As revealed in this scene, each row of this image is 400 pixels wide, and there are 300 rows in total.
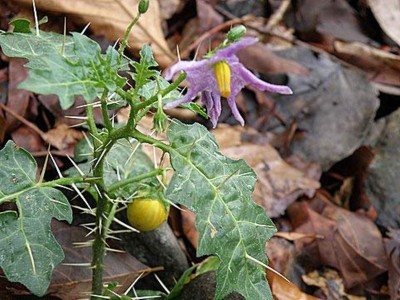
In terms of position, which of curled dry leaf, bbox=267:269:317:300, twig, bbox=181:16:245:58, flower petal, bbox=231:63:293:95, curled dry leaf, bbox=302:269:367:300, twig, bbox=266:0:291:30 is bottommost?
curled dry leaf, bbox=302:269:367:300

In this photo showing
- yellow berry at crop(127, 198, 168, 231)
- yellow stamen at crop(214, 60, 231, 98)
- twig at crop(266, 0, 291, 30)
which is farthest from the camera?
twig at crop(266, 0, 291, 30)

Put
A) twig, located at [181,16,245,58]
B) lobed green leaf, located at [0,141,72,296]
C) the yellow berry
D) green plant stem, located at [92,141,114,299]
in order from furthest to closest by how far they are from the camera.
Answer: twig, located at [181,16,245,58], the yellow berry, green plant stem, located at [92,141,114,299], lobed green leaf, located at [0,141,72,296]

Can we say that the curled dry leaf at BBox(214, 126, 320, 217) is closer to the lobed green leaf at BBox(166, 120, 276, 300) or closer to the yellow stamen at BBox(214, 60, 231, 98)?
the lobed green leaf at BBox(166, 120, 276, 300)

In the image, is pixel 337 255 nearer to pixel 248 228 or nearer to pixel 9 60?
pixel 248 228

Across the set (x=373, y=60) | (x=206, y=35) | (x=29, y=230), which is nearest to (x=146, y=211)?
(x=29, y=230)

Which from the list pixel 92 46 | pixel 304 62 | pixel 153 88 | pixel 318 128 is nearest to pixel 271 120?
pixel 318 128

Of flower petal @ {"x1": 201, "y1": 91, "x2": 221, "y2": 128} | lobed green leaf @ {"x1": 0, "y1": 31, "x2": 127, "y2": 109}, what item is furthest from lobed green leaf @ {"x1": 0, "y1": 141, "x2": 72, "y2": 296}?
flower petal @ {"x1": 201, "y1": 91, "x2": 221, "y2": 128}

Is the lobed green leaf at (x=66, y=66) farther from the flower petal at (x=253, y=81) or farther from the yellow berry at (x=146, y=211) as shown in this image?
the yellow berry at (x=146, y=211)

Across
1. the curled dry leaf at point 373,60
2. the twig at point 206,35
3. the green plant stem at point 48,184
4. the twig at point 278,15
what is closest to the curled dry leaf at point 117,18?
the twig at point 206,35
